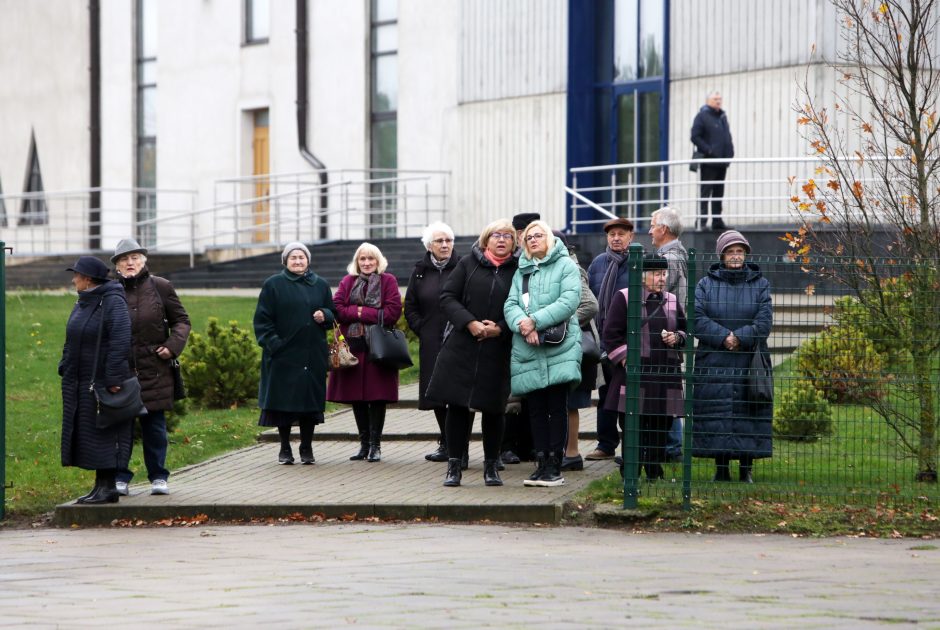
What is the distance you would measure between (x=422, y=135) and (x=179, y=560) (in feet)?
68.1

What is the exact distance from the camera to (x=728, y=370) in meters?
9.74

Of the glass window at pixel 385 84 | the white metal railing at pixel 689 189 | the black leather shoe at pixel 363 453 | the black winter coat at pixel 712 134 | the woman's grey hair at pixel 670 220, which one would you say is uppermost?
the glass window at pixel 385 84

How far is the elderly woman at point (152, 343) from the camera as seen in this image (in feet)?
35.1

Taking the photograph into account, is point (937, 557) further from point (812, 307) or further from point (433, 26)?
point (433, 26)

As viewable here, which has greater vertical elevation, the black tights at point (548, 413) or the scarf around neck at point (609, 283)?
the scarf around neck at point (609, 283)

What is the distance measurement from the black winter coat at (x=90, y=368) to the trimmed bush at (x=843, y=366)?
452 centimetres

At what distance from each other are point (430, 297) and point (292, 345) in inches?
46.0

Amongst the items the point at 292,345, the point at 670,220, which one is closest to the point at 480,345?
the point at 670,220

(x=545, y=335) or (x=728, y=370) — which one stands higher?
(x=545, y=335)

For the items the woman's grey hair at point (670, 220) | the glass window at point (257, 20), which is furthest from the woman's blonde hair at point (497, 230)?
the glass window at point (257, 20)

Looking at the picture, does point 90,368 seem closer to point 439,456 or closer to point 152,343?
point 152,343

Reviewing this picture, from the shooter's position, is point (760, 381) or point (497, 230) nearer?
point (760, 381)

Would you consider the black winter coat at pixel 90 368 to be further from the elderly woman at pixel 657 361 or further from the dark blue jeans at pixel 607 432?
the dark blue jeans at pixel 607 432

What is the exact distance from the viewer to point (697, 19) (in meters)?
24.1
